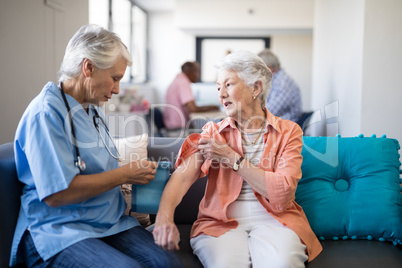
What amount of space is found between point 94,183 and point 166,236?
12.3 inches

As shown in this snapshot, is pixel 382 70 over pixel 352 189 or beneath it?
over

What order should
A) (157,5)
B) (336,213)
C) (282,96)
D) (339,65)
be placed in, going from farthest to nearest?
(157,5) → (282,96) → (339,65) → (336,213)

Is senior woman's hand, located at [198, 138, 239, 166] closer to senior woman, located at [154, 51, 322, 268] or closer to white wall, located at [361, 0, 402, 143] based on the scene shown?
senior woman, located at [154, 51, 322, 268]

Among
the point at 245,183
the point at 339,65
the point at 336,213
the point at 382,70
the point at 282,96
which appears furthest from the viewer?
the point at 282,96

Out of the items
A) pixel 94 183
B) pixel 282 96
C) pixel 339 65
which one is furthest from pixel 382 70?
pixel 94 183

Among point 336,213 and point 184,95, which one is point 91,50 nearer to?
point 336,213

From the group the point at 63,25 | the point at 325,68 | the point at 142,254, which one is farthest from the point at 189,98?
the point at 142,254

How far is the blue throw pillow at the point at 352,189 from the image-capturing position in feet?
6.29

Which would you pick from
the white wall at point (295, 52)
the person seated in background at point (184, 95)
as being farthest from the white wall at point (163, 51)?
the person seated in background at point (184, 95)

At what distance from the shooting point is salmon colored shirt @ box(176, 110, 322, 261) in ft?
5.38

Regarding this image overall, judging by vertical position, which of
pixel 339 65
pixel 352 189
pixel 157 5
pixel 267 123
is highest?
pixel 157 5

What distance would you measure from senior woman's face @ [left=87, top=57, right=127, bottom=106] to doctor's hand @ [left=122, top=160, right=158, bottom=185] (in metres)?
0.29

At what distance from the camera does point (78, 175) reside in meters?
1.40

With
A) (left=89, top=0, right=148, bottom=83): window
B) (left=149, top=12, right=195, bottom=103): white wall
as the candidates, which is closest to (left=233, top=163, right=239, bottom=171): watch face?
(left=89, top=0, right=148, bottom=83): window
